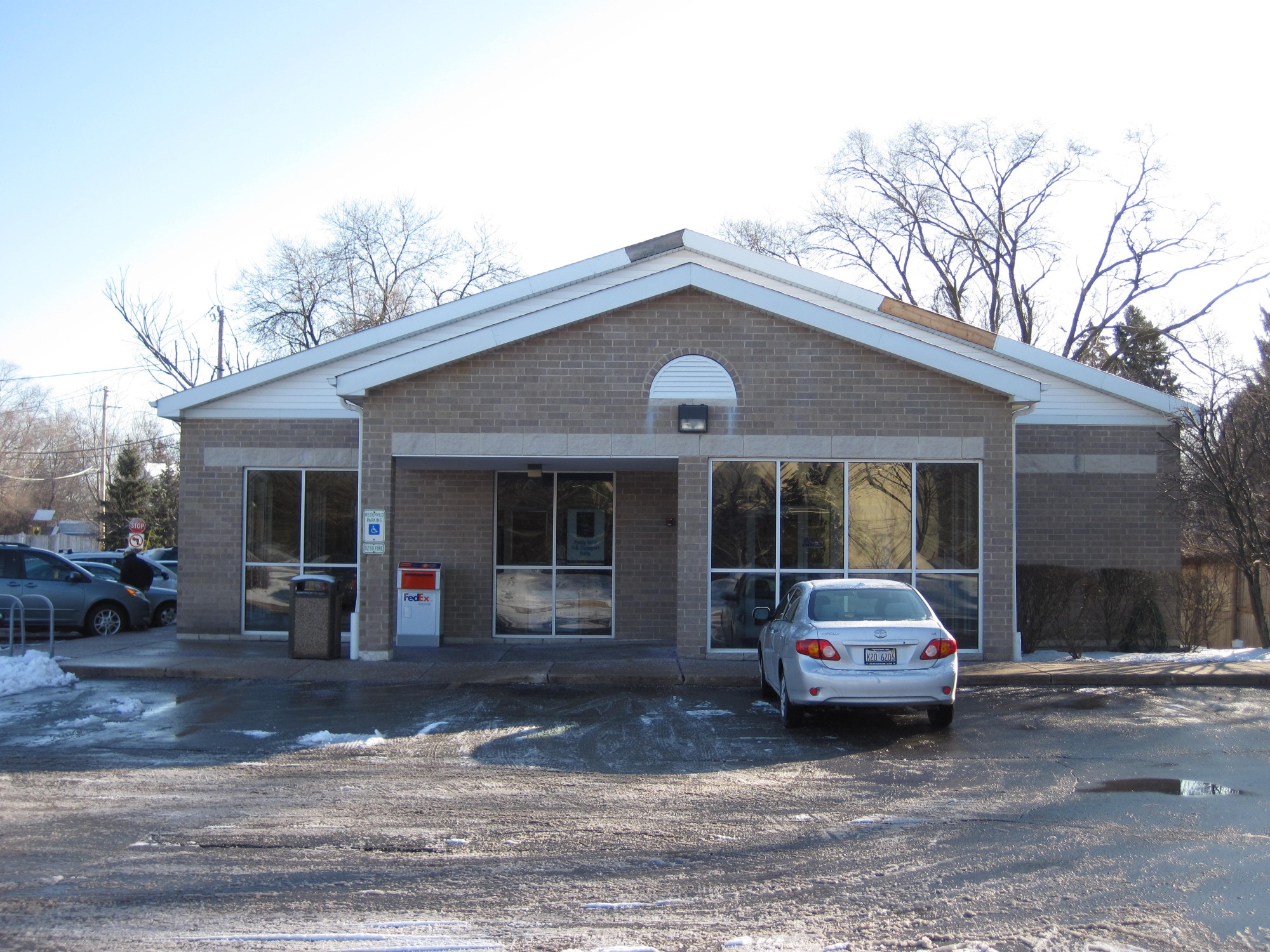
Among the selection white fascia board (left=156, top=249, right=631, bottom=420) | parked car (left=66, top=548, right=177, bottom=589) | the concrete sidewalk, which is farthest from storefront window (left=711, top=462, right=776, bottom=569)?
parked car (left=66, top=548, right=177, bottom=589)

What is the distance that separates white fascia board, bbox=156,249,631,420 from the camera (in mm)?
17656

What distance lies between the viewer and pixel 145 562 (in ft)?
72.8

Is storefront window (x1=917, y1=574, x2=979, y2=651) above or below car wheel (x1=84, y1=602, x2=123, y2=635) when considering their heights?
above

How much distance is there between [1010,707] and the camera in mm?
11945

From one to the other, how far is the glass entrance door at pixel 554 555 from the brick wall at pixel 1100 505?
718 centimetres

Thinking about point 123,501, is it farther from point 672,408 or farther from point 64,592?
point 672,408

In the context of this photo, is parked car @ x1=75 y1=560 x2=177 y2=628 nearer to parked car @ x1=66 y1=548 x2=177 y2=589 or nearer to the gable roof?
parked car @ x1=66 y1=548 x2=177 y2=589

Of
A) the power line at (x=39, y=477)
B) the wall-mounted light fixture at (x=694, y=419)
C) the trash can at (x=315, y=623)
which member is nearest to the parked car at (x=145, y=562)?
the trash can at (x=315, y=623)

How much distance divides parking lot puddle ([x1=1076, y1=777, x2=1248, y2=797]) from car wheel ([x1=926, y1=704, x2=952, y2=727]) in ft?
7.38

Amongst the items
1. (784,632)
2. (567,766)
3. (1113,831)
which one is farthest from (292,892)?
(784,632)

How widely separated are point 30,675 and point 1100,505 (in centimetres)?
1624

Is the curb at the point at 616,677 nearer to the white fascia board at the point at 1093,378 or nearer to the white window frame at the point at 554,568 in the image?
the white window frame at the point at 554,568

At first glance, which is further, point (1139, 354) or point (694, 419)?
point (1139, 354)

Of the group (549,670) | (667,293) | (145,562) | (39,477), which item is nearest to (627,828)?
(549,670)
